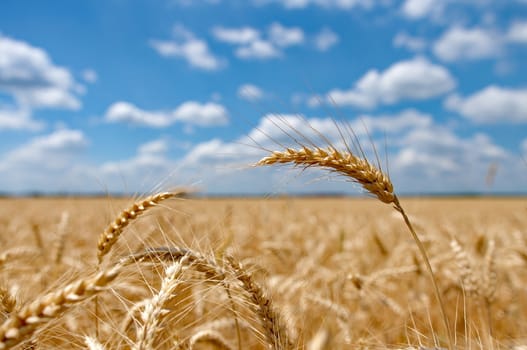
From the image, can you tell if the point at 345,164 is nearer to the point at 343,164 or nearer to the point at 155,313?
the point at 343,164

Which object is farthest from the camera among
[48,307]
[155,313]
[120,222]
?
[120,222]

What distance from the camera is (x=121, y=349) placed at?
1480mm

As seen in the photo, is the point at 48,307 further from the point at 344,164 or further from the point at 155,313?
the point at 344,164

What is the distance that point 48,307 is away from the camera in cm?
92

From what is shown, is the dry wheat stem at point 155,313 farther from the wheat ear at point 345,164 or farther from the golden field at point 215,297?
the wheat ear at point 345,164

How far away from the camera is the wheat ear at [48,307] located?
905mm

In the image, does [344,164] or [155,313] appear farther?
[344,164]

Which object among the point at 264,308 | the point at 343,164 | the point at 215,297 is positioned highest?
the point at 343,164

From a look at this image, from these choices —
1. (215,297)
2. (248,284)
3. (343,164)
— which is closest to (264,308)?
(248,284)

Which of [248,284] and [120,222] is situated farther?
[120,222]

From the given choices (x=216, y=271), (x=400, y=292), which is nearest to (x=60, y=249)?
(x=216, y=271)

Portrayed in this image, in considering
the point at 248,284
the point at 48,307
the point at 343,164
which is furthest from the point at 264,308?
the point at 48,307

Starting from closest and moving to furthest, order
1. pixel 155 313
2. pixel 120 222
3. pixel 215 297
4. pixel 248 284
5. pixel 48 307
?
pixel 48 307 < pixel 155 313 < pixel 248 284 < pixel 120 222 < pixel 215 297

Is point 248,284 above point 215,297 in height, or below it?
above
